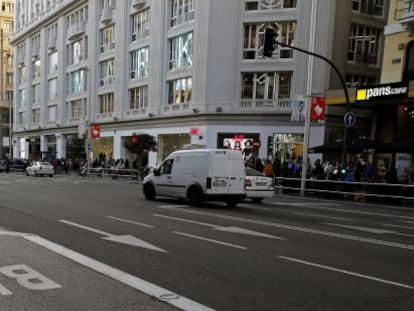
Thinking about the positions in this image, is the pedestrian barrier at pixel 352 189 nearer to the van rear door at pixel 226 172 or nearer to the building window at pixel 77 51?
the van rear door at pixel 226 172

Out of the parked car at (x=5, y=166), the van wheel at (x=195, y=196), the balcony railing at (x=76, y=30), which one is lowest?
the parked car at (x=5, y=166)

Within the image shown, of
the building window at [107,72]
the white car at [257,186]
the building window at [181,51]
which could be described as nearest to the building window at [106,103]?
the building window at [107,72]

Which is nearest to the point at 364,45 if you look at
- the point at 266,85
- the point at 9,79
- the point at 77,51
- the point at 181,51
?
the point at 266,85

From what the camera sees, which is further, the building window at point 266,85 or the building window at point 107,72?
the building window at point 107,72

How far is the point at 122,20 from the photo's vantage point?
155 feet

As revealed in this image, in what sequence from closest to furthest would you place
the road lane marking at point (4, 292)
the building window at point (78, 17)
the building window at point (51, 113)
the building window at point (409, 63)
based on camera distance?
the road lane marking at point (4, 292), the building window at point (409, 63), the building window at point (78, 17), the building window at point (51, 113)

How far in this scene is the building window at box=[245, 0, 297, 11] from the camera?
3522 cm

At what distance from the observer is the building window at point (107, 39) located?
49875mm

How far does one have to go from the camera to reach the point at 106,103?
51031mm

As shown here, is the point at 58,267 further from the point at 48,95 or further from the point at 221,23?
the point at 48,95

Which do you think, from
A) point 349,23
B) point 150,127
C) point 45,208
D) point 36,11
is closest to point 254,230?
Answer: point 45,208

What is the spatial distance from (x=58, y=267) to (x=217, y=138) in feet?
97.8

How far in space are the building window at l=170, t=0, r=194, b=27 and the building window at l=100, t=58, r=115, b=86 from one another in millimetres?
11137

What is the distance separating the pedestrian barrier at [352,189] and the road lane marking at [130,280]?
46.6 feet
